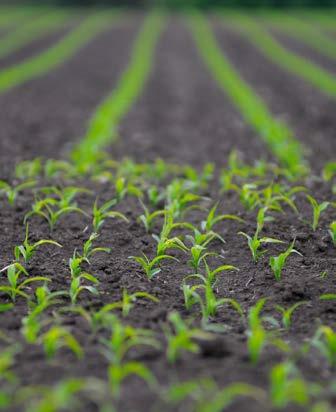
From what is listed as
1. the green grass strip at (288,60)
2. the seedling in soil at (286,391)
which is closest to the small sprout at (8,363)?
the seedling in soil at (286,391)

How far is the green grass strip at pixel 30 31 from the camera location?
21495 millimetres

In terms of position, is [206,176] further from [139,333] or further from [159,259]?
[139,333]

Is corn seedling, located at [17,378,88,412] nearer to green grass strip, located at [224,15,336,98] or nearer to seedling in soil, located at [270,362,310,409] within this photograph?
seedling in soil, located at [270,362,310,409]

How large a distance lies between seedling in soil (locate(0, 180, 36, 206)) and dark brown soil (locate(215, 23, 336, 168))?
10.7 feet

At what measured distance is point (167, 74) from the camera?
15.3 metres

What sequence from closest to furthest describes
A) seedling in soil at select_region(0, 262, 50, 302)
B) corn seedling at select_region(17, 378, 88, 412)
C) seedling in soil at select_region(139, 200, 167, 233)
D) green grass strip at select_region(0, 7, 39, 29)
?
corn seedling at select_region(17, 378, 88, 412), seedling in soil at select_region(0, 262, 50, 302), seedling in soil at select_region(139, 200, 167, 233), green grass strip at select_region(0, 7, 39, 29)

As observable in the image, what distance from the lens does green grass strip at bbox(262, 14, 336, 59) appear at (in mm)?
21820

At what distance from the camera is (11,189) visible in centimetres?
616

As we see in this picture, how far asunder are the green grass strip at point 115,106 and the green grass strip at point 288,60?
138 inches

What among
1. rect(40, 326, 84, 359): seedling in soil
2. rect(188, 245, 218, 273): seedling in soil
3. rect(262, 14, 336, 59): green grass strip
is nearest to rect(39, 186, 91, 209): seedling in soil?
rect(188, 245, 218, 273): seedling in soil

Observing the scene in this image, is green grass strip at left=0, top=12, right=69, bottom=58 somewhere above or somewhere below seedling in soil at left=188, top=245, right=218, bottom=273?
below

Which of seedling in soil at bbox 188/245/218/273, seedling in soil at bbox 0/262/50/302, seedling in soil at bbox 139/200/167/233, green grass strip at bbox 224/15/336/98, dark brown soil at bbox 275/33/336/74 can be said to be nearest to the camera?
seedling in soil at bbox 0/262/50/302

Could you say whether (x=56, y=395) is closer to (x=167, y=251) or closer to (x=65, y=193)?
(x=167, y=251)

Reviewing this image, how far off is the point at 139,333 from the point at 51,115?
7.40m
